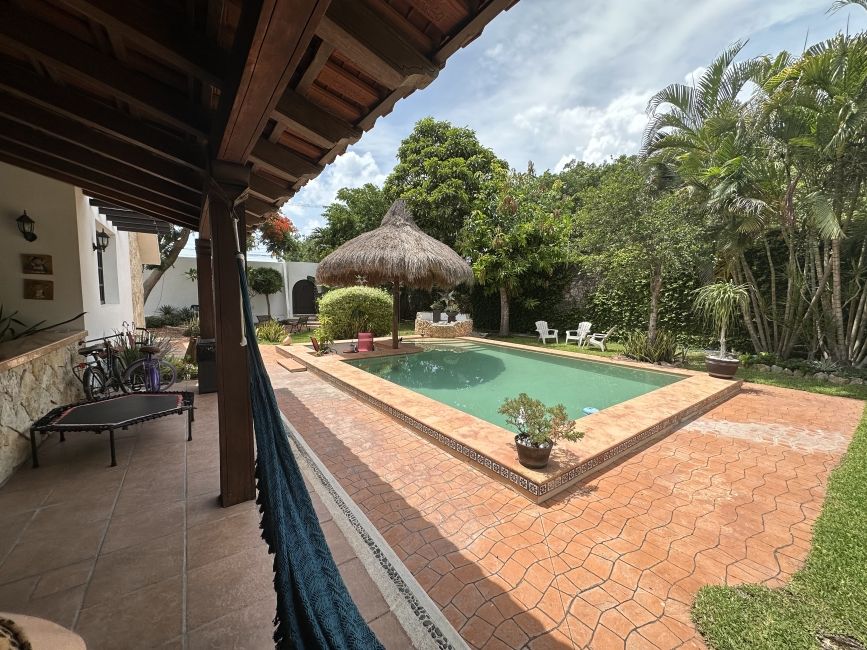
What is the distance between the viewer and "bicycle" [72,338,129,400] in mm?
4238

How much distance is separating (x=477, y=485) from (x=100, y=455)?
11.1ft

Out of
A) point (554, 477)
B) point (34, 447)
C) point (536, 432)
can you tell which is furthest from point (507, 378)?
point (34, 447)

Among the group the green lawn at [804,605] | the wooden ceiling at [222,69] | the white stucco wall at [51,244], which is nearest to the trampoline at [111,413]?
the white stucco wall at [51,244]

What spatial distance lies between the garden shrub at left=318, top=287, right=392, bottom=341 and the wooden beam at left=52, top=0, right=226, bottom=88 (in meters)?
8.81

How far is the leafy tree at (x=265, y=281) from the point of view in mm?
16219

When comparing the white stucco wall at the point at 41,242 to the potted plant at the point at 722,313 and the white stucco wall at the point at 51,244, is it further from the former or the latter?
the potted plant at the point at 722,313

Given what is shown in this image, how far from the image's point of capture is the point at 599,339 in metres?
9.80

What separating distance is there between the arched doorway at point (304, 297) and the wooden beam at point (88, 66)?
58.5 ft

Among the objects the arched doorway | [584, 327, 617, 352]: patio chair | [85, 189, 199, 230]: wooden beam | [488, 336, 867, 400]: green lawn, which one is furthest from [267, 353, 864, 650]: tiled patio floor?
the arched doorway

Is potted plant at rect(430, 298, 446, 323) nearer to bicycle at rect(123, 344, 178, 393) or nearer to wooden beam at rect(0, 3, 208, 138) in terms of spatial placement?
bicycle at rect(123, 344, 178, 393)

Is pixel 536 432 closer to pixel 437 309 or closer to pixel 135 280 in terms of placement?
pixel 135 280

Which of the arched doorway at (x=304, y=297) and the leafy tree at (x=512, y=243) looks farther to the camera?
the arched doorway at (x=304, y=297)

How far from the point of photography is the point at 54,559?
1.89m

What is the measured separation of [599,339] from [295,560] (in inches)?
396
